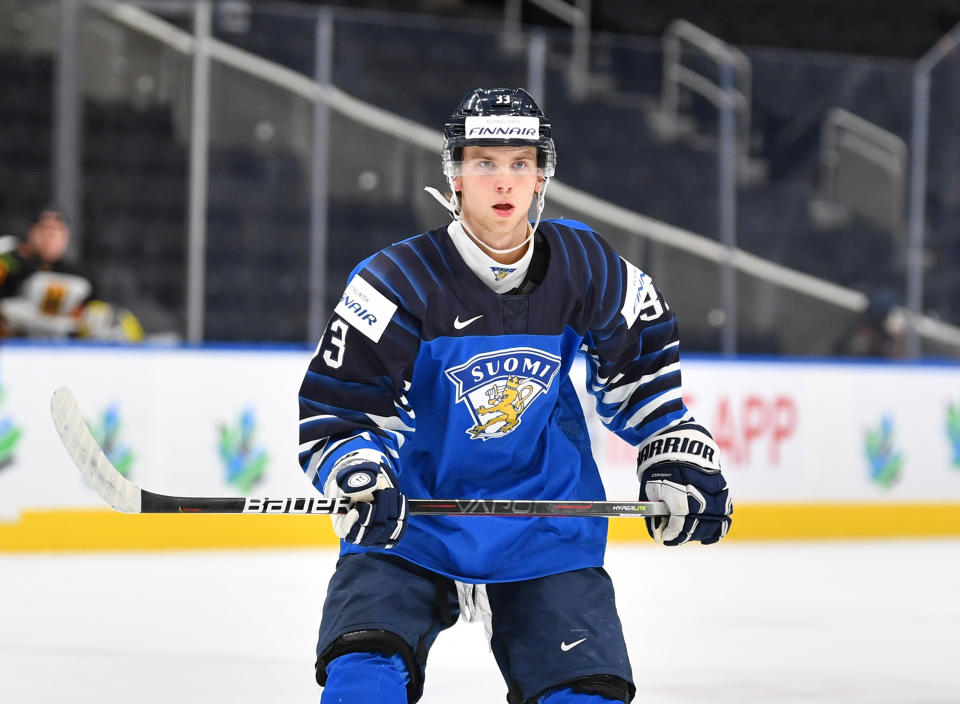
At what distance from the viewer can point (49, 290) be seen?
574 cm

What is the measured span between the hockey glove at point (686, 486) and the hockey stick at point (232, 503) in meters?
0.03

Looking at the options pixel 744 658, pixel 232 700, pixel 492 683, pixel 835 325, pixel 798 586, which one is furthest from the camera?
pixel 835 325

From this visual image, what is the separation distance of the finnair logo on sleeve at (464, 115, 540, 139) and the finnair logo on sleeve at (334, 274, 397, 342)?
0.88 ft

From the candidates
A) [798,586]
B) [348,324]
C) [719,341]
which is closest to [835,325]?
[719,341]

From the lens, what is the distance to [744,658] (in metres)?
3.32

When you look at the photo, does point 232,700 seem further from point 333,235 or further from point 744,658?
point 333,235

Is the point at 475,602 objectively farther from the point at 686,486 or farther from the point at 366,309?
the point at 366,309

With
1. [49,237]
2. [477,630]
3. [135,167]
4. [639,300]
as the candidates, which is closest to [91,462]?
[639,300]

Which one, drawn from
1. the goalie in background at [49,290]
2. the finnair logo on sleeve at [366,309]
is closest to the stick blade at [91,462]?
the finnair logo on sleeve at [366,309]

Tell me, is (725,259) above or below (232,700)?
above

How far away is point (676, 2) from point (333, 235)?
17.5 ft

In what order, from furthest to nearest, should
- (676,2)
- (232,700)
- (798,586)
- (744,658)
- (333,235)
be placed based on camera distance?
(676,2) < (333,235) < (798,586) < (744,658) < (232,700)

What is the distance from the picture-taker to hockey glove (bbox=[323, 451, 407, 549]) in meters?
1.86

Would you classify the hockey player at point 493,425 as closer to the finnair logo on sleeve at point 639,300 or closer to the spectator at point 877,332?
the finnair logo on sleeve at point 639,300
